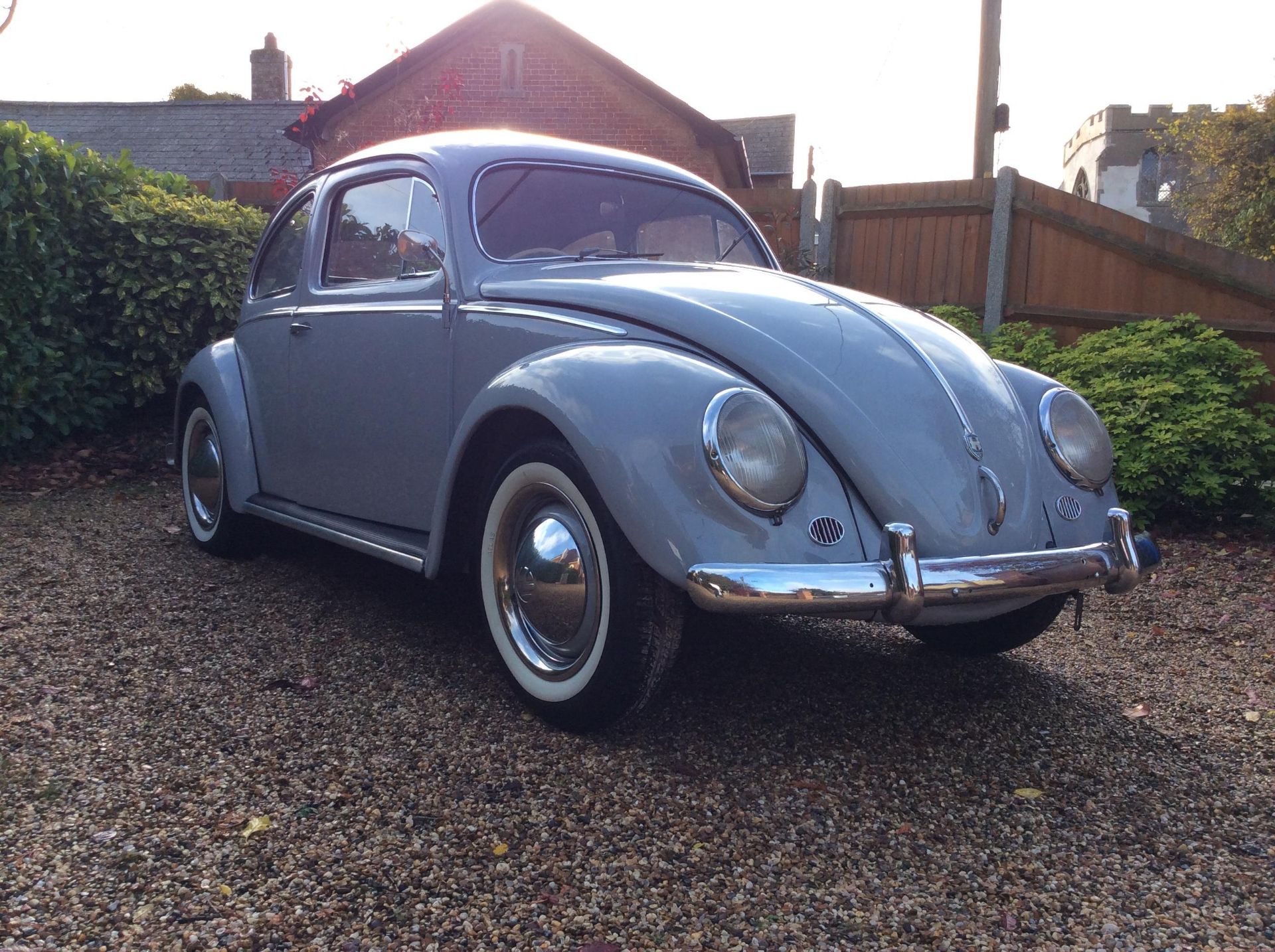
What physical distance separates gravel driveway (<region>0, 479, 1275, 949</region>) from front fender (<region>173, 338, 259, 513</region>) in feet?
2.17

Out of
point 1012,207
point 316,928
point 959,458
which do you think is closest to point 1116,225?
point 1012,207

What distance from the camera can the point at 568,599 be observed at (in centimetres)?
249

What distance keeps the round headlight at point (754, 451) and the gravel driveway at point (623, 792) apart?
0.71m

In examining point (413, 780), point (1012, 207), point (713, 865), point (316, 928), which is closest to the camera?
point (316, 928)

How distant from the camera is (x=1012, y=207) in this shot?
25.9ft

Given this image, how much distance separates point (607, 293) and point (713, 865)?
147cm

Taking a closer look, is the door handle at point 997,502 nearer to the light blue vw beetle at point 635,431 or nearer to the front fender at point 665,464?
the light blue vw beetle at point 635,431

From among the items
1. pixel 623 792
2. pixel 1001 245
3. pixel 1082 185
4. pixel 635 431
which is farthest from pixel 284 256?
pixel 1082 185

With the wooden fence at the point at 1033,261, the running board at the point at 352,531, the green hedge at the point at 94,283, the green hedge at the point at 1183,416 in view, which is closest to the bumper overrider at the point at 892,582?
the running board at the point at 352,531

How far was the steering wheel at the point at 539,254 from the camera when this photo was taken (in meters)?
3.17

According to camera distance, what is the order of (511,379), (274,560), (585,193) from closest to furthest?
1. (511,379)
2. (585,193)
3. (274,560)

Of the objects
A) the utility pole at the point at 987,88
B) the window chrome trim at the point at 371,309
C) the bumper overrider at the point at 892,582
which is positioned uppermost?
the utility pole at the point at 987,88

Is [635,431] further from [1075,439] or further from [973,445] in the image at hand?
[1075,439]

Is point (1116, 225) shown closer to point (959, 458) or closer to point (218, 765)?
point (959, 458)
